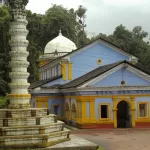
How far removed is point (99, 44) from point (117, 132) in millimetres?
10187

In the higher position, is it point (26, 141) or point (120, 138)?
point (26, 141)

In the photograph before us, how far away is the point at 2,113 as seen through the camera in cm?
1741

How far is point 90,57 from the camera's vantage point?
106 feet

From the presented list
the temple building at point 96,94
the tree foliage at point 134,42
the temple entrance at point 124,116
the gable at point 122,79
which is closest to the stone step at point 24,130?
the temple building at point 96,94

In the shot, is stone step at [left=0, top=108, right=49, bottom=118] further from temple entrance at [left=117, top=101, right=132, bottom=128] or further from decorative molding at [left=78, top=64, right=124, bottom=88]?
temple entrance at [left=117, top=101, right=132, bottom=128]

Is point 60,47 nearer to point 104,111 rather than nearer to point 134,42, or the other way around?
point 104,111

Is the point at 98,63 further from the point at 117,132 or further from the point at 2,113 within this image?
the point at 2,113

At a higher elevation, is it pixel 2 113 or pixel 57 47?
pixel 57 47

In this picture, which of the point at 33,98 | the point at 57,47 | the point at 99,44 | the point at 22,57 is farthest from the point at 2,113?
the point at 57,47

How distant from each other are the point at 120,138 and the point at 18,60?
26.8 feet

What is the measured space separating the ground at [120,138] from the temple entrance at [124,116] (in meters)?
2.13

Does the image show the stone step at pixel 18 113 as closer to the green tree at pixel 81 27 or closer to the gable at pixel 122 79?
the gable at pixel 122 79

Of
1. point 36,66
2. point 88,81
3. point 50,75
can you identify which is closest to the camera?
point 88,81

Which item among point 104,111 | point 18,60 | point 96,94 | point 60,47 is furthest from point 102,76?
point 60,47
